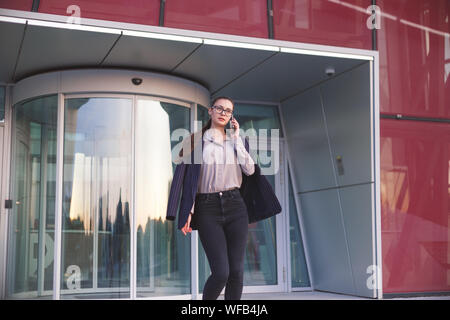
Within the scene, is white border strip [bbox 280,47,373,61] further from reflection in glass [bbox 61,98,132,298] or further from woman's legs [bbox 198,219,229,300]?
woman's legs [bbox 198,219,229,300]

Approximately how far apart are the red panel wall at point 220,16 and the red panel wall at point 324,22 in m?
0.20

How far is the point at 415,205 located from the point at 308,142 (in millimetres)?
1629

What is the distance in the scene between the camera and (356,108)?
6.84 m

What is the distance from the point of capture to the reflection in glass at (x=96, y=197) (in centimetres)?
638

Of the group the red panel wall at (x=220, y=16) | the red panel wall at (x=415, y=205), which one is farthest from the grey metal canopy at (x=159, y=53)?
the red panel wall at (x=415, y=205)

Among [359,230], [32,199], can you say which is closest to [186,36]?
[32,199]

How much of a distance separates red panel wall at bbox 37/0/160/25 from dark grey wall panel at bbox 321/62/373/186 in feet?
8.06

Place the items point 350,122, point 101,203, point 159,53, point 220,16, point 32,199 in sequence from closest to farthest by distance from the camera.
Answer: point 220,16 < point 159,53 < point 101,203 < point 32,199 < point 350,122

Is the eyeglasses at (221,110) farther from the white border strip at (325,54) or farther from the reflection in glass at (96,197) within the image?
the reflection in glass at (96,197)

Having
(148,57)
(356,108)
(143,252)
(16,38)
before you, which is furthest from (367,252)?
(16,38)

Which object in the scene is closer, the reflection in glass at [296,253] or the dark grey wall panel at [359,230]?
the dark grey wall panel at [359,230]

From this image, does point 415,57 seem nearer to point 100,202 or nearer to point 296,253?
point 296,253

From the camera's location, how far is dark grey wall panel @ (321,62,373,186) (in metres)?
6.67

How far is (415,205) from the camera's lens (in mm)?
6906
